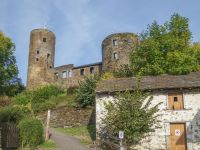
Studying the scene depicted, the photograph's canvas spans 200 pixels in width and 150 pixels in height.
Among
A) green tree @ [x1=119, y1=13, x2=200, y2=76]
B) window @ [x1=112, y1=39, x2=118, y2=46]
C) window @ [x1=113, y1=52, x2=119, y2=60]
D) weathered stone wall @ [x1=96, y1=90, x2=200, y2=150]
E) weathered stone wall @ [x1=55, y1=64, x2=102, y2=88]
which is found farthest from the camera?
weathered stone wall @ [x1=55, y1=64, x2=102, y2=88]

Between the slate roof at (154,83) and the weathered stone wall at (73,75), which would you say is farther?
the weathered stone wall at (73,75)

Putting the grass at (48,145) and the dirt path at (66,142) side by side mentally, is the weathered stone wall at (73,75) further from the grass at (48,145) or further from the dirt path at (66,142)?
the grass at (48,145)

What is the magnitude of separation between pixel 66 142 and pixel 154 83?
7.69 meters

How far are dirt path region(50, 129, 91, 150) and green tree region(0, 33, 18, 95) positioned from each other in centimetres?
2055

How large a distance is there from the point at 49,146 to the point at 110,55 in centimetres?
2926

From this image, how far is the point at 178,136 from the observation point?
23281mm

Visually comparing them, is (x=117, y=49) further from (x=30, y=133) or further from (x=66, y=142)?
(x=30, y=133)

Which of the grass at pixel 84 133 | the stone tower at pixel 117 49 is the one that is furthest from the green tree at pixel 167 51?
the stone tower at pixel 117 49

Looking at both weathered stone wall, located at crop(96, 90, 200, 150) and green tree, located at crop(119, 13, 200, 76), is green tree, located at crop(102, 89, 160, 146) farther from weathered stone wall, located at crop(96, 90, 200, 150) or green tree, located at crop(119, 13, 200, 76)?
green tree, located at crop(119, 13, 200, 76)

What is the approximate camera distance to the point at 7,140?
20938mm

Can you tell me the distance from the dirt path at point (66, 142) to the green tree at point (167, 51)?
11.2 m

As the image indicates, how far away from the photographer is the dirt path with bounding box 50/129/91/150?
74.1 feet

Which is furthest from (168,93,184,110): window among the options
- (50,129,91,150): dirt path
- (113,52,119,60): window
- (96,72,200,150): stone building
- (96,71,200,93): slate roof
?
(113,52,119,60): window

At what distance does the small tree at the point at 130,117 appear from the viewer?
74.3ft
